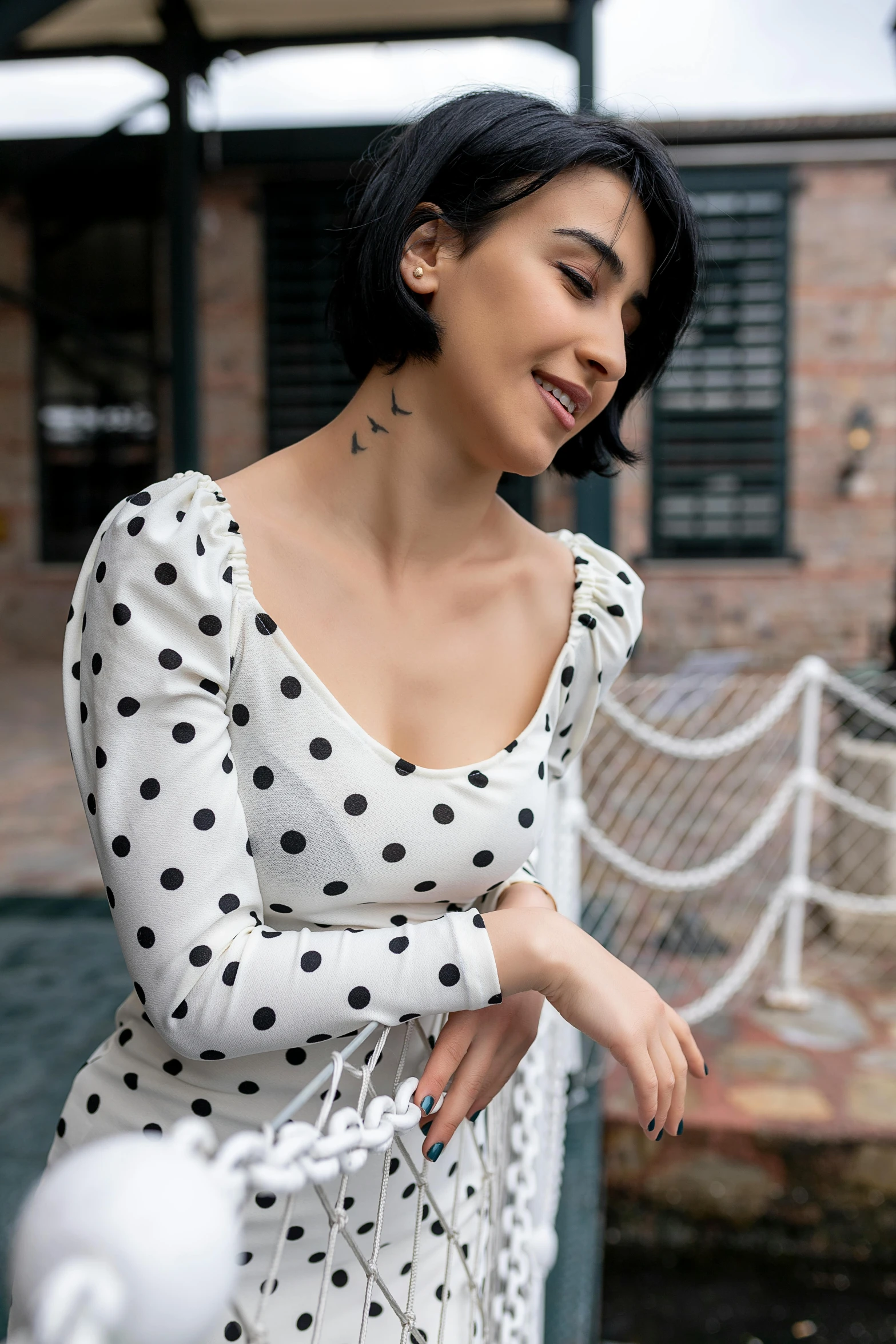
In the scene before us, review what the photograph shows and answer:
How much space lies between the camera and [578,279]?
0.82 m

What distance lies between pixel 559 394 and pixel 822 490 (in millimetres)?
8069

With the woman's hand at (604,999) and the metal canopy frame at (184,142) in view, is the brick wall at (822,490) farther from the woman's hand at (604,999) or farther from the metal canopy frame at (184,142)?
the woman's hand at (604,999)

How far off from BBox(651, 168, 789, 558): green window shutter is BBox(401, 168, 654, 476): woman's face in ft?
24.7

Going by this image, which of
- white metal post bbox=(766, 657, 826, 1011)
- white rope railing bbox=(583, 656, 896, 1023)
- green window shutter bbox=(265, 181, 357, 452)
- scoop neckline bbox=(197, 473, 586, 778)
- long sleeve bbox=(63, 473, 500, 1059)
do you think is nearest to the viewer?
long sleeve bbox=(63, 473, 500, 1059)

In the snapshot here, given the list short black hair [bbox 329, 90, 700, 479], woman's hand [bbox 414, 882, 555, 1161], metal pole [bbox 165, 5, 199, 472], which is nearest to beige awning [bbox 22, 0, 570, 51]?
metal pole [bbox 165, 5, 199, 472]

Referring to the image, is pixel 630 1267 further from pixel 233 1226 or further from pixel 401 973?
pixel 233 1226

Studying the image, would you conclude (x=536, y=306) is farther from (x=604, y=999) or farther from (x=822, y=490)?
(x=822, y=490)

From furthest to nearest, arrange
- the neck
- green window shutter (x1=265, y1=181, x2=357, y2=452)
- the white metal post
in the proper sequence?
1. green window shutter (x1=265, y1=181, x2=357, y2=452)
2. the white metal post
3. the neck

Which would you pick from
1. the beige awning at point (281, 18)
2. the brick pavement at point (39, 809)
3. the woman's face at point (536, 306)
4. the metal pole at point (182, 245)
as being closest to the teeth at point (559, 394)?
the woman's face at point (536, 306)

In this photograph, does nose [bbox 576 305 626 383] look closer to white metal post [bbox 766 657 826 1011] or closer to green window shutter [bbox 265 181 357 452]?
white metal post [bbox 766 657 826 1011]

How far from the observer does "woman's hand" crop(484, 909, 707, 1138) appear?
29.3 inches

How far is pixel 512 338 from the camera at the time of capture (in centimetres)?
82

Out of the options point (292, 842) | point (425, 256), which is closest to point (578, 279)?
point (425, 256)

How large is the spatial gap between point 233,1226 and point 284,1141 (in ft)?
0.28
